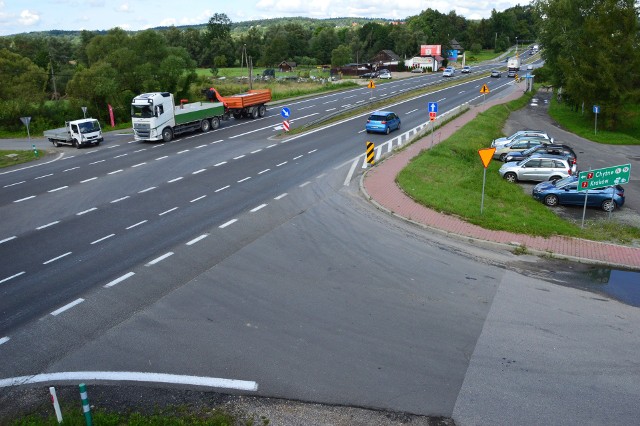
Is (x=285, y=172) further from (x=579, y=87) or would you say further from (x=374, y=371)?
(x=579, y=87)

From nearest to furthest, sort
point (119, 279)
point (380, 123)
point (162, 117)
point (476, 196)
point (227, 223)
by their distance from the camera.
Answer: point (119, 279) → point (227, 223) → point (476, 196) → point (162, 117) → point (380, 123)

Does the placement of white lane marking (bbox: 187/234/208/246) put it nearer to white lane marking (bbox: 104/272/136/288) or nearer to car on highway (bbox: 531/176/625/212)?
white lane marking (bbox: 104/272/136/288)

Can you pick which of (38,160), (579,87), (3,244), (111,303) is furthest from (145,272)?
(579,87)

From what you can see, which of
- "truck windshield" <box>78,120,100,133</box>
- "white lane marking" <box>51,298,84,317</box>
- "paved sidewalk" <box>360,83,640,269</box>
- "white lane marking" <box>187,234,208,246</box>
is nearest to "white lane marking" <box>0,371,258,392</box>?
"white lane marking" <box>51,298,84,317</box>

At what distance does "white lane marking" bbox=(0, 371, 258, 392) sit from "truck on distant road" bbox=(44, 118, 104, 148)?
27.1 m

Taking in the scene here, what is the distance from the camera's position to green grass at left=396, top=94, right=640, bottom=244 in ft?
A: 56.0

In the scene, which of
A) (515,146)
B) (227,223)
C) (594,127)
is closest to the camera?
(227,223)

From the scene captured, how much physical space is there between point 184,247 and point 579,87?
38.0 metres

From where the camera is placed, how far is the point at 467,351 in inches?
384

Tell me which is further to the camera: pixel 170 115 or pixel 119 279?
pixel 170 115

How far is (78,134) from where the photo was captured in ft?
108

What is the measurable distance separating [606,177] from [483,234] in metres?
4.38

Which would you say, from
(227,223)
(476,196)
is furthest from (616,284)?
(227,223)

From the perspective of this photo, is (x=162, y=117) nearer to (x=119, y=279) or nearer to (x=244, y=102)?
(x=244, y=102)
